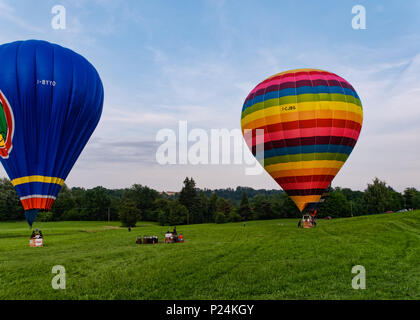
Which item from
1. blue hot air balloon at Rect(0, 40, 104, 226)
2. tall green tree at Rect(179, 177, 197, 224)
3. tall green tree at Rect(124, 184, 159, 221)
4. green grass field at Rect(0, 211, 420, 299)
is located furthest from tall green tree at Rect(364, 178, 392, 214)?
blue hot air balloon at Rect(0, 40, 104, 226)

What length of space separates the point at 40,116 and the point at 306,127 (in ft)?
48.3

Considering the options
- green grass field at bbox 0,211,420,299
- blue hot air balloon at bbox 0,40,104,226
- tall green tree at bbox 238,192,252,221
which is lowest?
tall green tree at bbox 238,192,252,221

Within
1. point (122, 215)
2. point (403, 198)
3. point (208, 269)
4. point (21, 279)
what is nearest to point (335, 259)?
point (208, 269)

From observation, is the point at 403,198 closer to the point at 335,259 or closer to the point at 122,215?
the point at 122,215

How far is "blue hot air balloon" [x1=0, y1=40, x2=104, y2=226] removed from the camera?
13.1m

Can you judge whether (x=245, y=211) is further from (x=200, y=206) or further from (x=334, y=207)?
(x=334, y=207)

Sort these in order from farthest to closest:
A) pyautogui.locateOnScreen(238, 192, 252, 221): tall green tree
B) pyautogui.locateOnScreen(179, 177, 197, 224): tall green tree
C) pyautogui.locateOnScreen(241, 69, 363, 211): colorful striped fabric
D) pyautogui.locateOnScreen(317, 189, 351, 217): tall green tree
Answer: pyautogui.locateOnScreen(179, 177, 197, 224): tall green tree
pyautogui.locateOnScreen(238, 192, 252, 221): tall green tree
pyautogui.locateOnScreen(317, 189, 351, 217): tall green tree
pyautogui.locateOnScreen(241, 69, 363, 211): colorful striped fabric

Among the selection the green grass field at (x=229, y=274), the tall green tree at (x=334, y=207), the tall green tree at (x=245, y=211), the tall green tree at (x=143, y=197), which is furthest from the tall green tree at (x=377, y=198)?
the green grass field at (x=229, y=274)

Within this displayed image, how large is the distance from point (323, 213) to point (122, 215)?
128 ft

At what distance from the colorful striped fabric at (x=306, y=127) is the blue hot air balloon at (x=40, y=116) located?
11.6 m

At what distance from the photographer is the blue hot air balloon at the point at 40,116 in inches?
Answer: 517

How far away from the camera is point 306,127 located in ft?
66.5

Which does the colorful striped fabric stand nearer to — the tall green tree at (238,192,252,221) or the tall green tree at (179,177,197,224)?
the tall green tree at (238,192,252,221)

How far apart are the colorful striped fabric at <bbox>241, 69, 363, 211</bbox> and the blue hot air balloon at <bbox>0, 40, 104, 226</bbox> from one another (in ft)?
38.0
